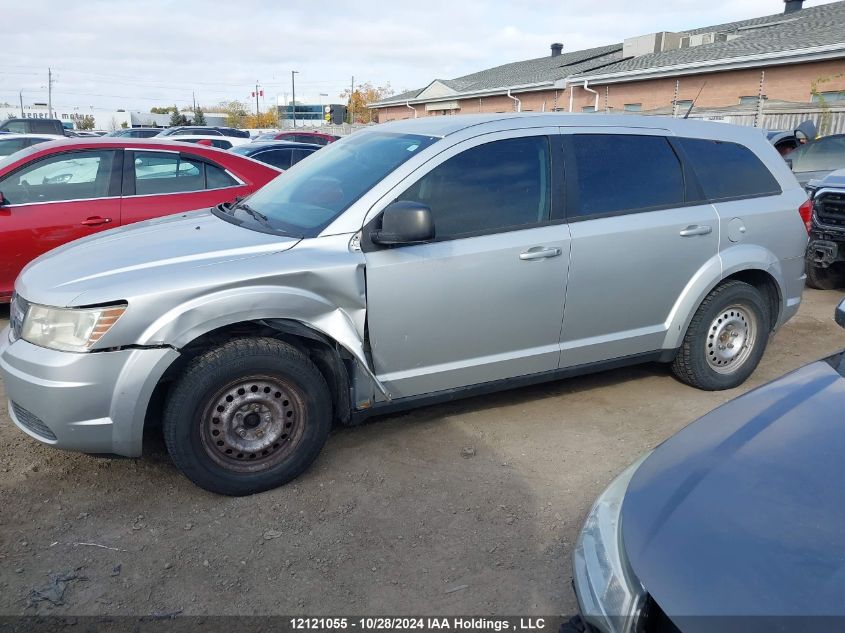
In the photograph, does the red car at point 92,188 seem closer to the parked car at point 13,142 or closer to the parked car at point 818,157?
the parked car at point 818,157

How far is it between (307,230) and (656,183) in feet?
7.50

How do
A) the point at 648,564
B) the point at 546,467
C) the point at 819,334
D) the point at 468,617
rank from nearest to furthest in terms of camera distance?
the point at 648,564, the point at 468,617, the point at 546,467, the point at 819,334

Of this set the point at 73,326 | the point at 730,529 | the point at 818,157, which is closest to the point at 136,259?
the point at 73,326

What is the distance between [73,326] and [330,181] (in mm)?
1622

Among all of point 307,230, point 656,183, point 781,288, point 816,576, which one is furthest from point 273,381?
point 781,288

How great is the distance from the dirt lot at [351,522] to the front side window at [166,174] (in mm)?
2702

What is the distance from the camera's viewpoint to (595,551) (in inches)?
79.9

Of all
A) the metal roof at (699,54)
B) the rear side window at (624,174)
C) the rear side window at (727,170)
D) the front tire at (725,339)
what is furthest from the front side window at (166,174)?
the metal roof at (699,54)

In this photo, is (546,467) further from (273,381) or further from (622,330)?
(273,381)

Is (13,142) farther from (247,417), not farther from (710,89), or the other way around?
(710,89)

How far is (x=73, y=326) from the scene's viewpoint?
3.06m

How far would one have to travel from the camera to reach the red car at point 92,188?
584 centimetres

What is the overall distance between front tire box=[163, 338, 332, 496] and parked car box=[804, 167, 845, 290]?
20.7 ft

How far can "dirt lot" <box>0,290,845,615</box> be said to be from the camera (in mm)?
2756
